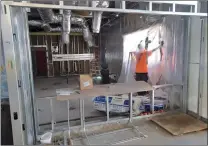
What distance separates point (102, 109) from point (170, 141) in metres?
1.34

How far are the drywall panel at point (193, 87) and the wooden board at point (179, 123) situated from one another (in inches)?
8.6

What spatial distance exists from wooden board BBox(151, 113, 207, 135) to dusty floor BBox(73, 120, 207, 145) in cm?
7

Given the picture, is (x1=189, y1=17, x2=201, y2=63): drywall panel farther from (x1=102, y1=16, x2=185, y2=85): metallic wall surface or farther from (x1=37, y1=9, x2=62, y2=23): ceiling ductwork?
(x1=37, y1=9, x2=62, y2=23): ceiling ductwork

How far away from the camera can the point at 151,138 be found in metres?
2.44

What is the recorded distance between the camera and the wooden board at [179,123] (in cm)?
257

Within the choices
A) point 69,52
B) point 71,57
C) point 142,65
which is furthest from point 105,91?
point 69,52

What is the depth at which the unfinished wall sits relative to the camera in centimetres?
768

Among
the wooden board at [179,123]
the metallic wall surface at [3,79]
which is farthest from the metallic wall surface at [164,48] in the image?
the metallic wall surface at [3,79]

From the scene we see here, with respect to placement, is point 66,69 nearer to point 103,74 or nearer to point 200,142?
point 103,74

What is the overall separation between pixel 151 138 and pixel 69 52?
6.21 m

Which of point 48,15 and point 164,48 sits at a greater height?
point 48,15

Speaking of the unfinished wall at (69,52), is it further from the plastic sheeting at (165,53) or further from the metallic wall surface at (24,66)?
the metallic wall surface at (24,66)

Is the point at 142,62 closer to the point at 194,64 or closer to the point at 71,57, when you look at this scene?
the point at 194,64

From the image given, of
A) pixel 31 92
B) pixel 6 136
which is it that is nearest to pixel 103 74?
pixel 31 92
